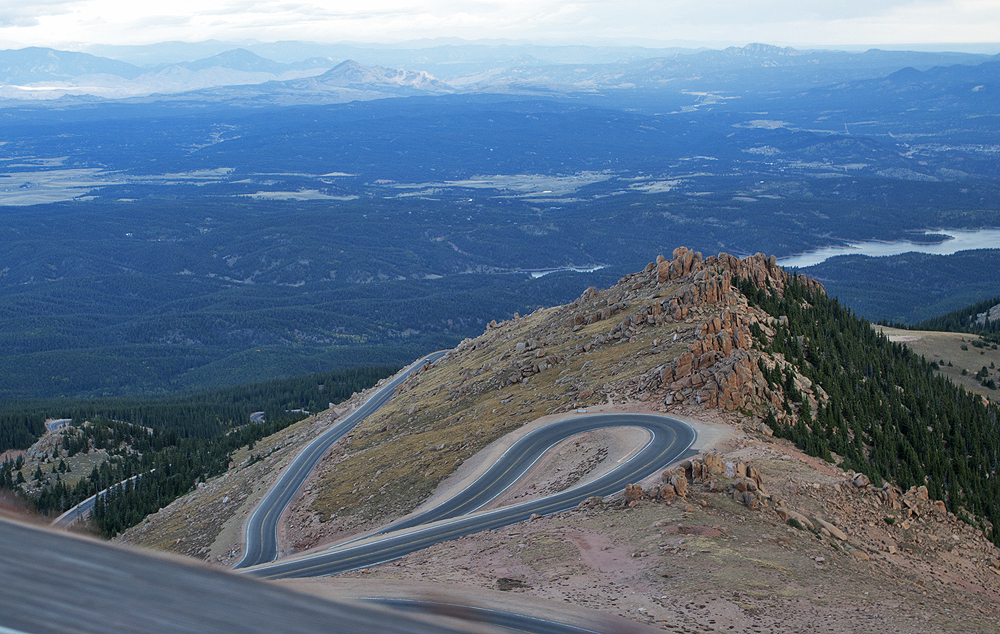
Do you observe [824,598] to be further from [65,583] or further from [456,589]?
[65,583]

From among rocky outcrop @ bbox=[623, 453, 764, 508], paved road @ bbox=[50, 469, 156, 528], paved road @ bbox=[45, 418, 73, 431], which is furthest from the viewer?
paved road @ bbox=[45, 418, 73, 431]

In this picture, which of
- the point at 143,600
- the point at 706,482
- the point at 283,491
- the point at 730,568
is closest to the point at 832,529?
the point at 706,482

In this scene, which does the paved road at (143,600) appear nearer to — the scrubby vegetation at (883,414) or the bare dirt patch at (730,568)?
the bare dirt patch at (730,568)

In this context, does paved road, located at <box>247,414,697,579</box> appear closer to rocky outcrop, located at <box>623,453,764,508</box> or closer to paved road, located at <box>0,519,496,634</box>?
rocky outcrop, located at <box>623,453,764,508</box>

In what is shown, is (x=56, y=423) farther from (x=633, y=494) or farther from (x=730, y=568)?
(x=730, y=568)

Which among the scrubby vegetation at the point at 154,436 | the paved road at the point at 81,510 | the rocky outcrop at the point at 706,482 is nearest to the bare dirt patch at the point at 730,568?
the rocky outcrop at the point at 706,482

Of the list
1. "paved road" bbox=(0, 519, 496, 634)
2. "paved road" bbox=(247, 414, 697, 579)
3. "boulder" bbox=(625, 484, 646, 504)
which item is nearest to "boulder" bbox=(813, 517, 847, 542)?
"boulder" bbox=(625, 484, 646, 504)
